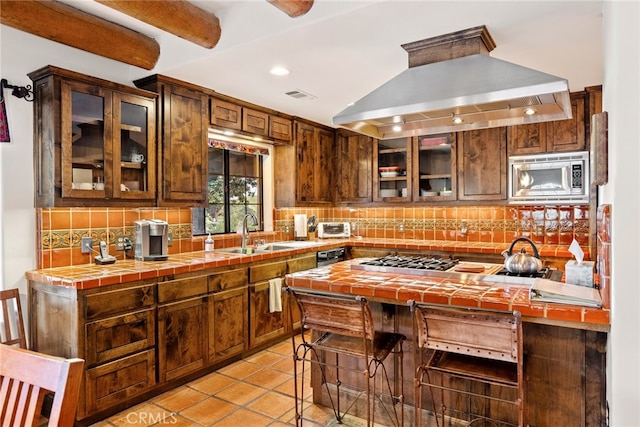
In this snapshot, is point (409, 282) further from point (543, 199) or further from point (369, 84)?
point (543, 199)

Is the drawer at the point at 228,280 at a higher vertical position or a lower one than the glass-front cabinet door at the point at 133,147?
lower

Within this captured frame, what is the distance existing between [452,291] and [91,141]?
265cm

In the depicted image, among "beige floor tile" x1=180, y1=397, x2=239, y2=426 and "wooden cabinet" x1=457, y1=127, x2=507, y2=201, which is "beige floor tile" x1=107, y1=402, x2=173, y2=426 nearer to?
"beige floor tile" x1=180, y1=397, x2=239, y2=426

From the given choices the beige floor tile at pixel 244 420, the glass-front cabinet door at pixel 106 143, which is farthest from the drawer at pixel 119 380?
the glass-front cabinet door at pixel 106 143

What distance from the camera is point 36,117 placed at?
2.72 m

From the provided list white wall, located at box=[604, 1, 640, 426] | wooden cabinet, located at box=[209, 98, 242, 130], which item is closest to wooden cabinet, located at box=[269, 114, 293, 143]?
wooden cabinet, located at box=[209, 98, 242, 130]

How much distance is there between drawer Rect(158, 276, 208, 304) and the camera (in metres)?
2.77

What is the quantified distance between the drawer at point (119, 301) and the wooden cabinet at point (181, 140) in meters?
0.84

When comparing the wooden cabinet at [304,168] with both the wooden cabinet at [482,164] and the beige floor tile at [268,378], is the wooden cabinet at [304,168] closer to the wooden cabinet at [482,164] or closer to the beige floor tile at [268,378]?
the wooden cabinet at [482,164]

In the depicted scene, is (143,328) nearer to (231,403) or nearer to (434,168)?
(231,403)

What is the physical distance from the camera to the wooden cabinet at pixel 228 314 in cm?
313

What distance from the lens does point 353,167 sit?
5.26 meters

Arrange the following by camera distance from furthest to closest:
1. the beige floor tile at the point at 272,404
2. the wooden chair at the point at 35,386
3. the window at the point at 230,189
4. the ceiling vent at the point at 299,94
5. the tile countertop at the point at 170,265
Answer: the window at the point at 230,189
the ceiling vent at the point at 299,94
the beige floor tile at the point at 272,404
the tile countertop at the point at 170,265
the wooden chair at the point at 35,386

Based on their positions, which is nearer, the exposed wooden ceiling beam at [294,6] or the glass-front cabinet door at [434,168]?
the exposed wooden ceiling beam at [294,6]
